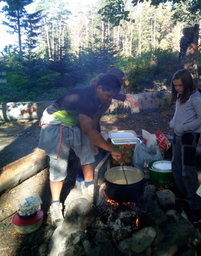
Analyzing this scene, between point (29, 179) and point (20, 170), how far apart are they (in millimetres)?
284

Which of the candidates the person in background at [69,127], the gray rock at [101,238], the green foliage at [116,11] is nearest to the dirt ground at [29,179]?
the person in background at [69,127]

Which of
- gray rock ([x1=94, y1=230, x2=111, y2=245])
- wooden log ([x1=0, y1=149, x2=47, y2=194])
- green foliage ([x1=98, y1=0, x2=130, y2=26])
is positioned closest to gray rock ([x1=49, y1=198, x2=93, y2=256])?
gray rock ([x1=94, y1=230, x2=111, y2=245])

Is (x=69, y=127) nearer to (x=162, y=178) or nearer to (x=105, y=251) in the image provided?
(x=105, y=251)

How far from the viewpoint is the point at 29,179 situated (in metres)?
3.79

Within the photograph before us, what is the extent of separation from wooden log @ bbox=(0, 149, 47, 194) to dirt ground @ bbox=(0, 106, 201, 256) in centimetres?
12

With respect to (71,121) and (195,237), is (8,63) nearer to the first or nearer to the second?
(71,121)

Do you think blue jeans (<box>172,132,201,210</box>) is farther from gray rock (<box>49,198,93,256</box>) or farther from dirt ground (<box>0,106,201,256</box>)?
dirt ground (<box>0,106,201,256</box>)

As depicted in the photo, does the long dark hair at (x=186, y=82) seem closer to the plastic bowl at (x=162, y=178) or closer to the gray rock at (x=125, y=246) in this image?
the plastic bowl at (x=162, y=178)

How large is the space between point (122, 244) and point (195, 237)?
809 millimetres

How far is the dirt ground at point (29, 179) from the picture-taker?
2496 mm

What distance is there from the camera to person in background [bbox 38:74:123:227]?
236 cm

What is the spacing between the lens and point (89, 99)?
92.5 inches

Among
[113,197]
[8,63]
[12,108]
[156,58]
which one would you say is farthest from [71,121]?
[8,63]

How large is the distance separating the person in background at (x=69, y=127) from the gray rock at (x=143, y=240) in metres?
0.81
